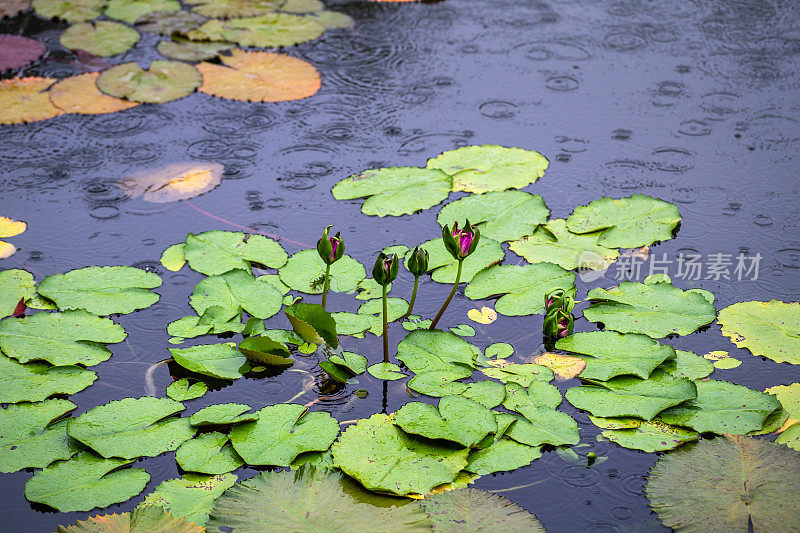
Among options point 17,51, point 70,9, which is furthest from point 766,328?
point 70,9

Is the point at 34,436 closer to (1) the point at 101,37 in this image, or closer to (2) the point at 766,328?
(2) the point at 766,328

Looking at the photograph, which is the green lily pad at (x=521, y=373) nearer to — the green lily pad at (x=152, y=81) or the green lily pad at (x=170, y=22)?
the green lily pad at (x=152, y=81)

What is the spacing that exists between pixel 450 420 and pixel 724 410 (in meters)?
0.61

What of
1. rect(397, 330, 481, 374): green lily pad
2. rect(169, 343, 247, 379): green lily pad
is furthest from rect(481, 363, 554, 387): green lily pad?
rect(169, 343, 247, 379): green lily pad

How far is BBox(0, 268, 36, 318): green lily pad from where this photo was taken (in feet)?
6.66

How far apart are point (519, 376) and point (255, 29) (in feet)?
8.10

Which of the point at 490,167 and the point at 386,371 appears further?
the point at 490,167

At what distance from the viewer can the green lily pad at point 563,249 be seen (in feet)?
7.10

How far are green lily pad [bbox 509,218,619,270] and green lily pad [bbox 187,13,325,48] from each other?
1786 mm

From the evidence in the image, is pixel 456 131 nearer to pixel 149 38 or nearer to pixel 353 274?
pixel 353 274

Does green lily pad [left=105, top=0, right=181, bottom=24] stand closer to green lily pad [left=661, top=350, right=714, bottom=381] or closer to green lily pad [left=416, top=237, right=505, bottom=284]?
green lily pad [left=416, top=237, right=505, bottom=284]

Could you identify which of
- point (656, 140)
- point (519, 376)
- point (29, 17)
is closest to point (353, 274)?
point (519, 376)

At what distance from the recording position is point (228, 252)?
2.21 metres

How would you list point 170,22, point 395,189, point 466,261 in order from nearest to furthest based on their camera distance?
point 466,261, point 395,189, point 170,22
